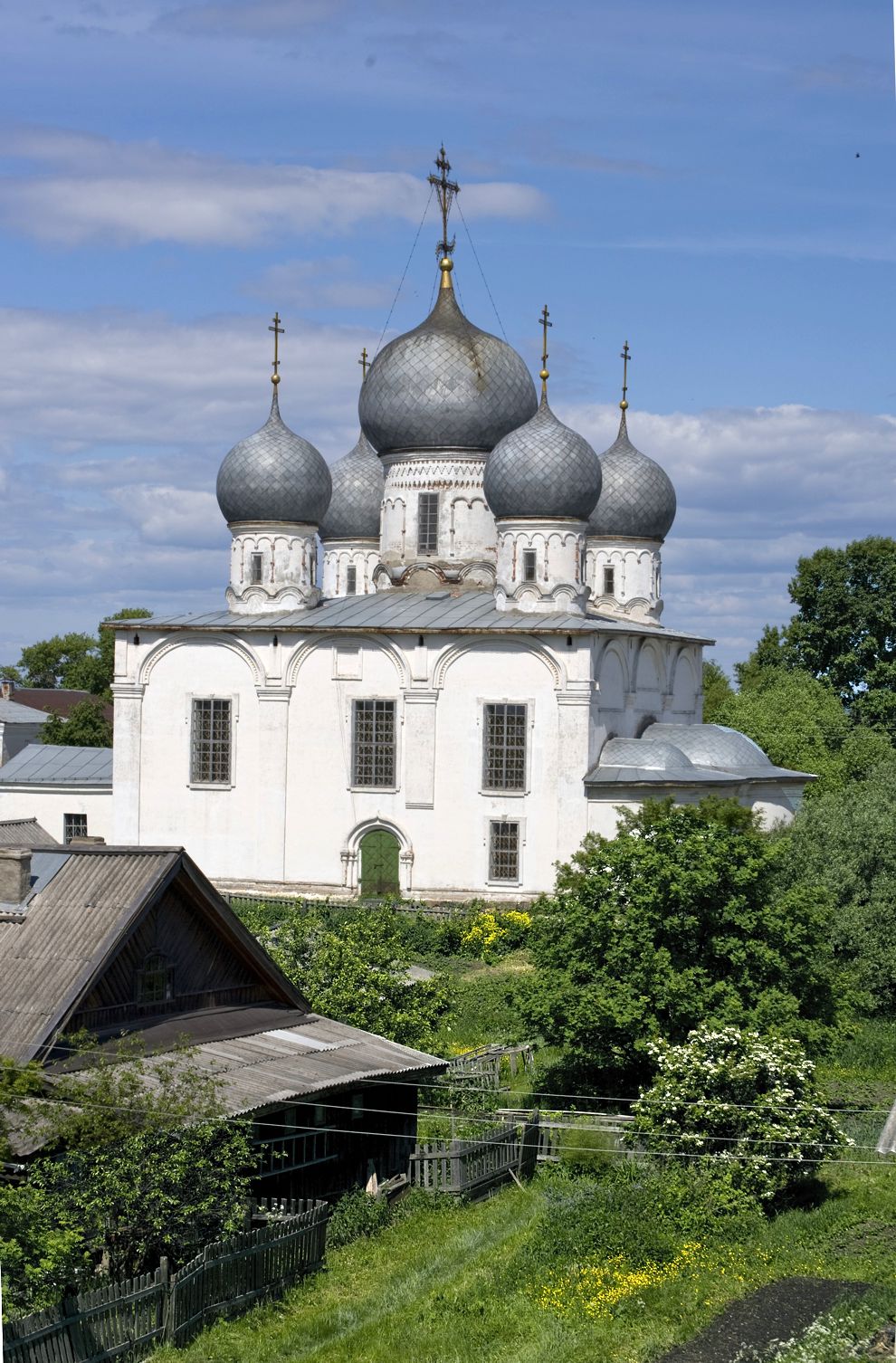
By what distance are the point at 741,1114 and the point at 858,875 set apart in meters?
9.91

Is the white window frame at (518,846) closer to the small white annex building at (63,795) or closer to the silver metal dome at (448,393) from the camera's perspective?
the small white annex building at (63,795)

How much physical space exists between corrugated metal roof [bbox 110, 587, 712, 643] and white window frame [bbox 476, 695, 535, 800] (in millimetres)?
1192

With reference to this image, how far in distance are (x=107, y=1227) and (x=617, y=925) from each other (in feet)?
25.6

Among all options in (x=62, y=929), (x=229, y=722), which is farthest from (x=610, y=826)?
(x=62, y=929)

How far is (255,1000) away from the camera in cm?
1786

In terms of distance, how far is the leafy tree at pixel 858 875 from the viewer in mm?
25203

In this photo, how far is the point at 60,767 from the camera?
37688mm

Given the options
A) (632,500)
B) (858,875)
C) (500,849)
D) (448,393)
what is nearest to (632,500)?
(632,500)

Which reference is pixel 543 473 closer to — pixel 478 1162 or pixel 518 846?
pixel 518 846

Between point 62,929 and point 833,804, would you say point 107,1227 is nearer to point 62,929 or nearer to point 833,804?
point 62,929

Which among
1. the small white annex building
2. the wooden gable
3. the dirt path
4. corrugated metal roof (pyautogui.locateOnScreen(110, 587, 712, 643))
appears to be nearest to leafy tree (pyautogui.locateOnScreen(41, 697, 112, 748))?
the small white annex building

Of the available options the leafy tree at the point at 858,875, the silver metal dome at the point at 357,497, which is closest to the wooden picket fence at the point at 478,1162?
the leafy tree at the point at 858,875

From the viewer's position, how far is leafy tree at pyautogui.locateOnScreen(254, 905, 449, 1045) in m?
19.8

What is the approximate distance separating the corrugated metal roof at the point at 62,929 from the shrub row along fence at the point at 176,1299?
2.17m
